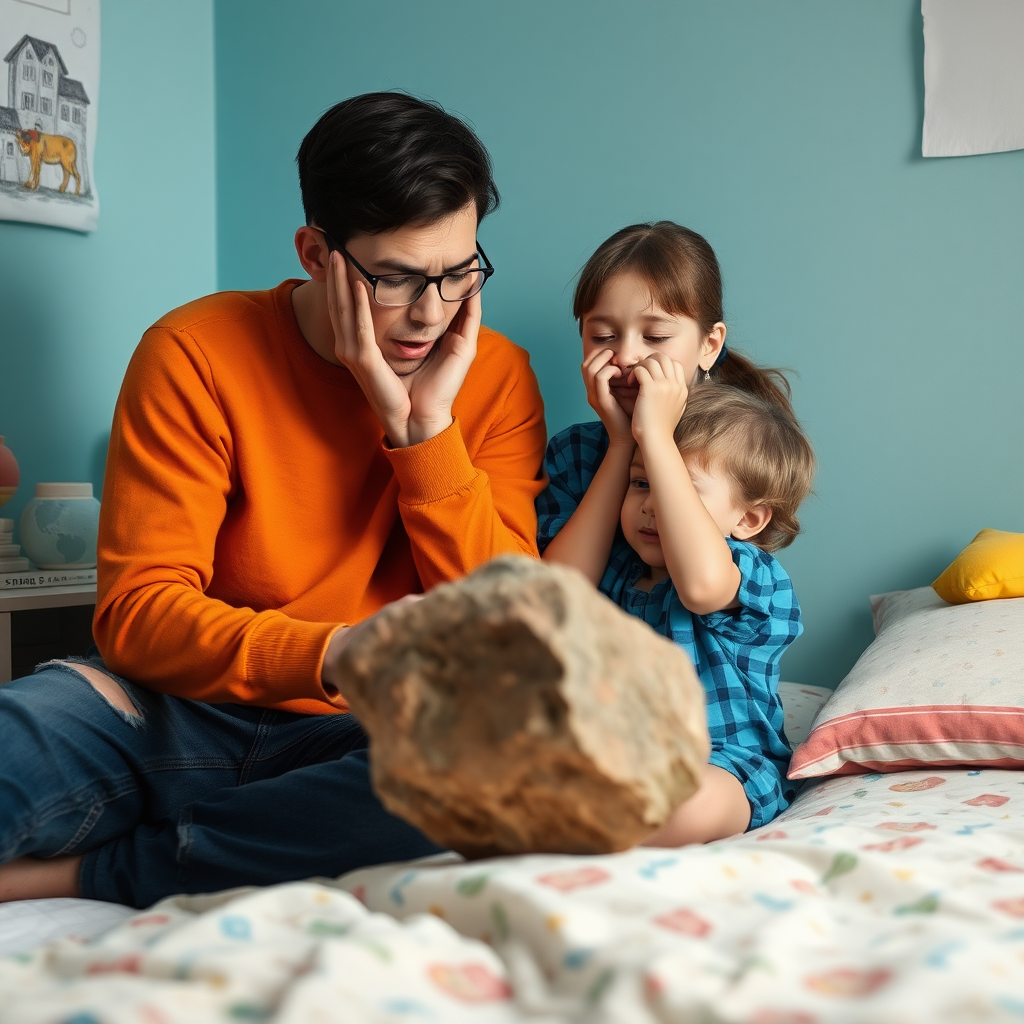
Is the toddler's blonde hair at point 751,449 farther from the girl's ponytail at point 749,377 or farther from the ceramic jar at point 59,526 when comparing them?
the ceramic jar at point 59,526

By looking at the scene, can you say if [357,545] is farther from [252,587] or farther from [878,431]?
[878,431]

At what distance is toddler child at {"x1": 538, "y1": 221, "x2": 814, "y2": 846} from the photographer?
4.61 feet

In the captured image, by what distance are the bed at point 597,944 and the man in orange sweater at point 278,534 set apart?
201 millimetres

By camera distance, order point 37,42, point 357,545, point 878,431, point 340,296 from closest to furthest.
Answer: point 340,296
point 357,545
point 878,431
point 37,42

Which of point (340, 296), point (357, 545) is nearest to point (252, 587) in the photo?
point (357, 545)

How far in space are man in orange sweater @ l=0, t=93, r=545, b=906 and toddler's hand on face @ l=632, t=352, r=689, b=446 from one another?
0.23 metres

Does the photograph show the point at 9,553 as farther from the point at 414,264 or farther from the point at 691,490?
the point at 691,490

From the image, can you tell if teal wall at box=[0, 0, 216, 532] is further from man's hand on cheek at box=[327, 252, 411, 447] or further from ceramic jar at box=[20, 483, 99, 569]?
man's hand on cheek at box=[327, 252, 411, 447]

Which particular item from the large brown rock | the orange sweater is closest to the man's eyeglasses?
the orange sweater

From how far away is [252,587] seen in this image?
4.75 ft

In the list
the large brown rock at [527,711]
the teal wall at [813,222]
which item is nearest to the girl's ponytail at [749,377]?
the teal wall at [813,222]

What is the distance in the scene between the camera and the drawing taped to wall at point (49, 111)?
2074 millimetres

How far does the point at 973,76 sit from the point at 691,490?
890mm

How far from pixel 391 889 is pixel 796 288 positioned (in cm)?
140
